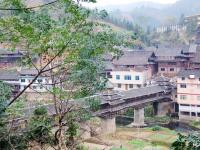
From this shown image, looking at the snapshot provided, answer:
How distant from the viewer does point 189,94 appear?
41156 mm

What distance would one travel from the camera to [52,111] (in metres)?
26.9

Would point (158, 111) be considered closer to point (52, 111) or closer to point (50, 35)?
point (52, 111)

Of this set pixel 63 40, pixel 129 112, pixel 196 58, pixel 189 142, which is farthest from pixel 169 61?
pixel 63 40

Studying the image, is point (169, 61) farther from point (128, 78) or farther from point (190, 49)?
point (128, 78)

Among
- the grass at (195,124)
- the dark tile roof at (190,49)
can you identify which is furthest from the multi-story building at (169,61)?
the grass at (195,124)

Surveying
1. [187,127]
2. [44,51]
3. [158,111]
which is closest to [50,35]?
[44,51]

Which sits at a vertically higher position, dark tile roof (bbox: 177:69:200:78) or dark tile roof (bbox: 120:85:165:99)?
dark tile roof (bbox: 177:69:200:78)

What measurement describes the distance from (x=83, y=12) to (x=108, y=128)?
979 inches

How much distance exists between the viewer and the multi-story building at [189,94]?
4047 cm

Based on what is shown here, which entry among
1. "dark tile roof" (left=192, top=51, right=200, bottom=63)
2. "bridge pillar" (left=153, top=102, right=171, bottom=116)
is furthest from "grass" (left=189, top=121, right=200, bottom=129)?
"dark tile roof" (left=192, top=51, right=200, bottom=63)

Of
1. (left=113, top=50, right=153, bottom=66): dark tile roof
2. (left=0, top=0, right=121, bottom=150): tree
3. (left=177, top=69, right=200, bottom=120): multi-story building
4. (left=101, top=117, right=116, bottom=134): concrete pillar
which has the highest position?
(left=113, top=50, right=153, bottom=66): dark tile roof

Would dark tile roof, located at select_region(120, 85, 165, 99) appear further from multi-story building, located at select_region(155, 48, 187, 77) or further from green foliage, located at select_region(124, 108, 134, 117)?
multi-story building, located at select_region(155, 48, 187, 77)

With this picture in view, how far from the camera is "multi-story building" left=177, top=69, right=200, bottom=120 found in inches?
1593

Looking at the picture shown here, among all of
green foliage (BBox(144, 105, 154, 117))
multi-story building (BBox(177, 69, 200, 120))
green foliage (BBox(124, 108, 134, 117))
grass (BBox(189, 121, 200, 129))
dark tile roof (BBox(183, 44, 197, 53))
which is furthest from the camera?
dark tile roof (BBox(183, 44, 197, 53))
